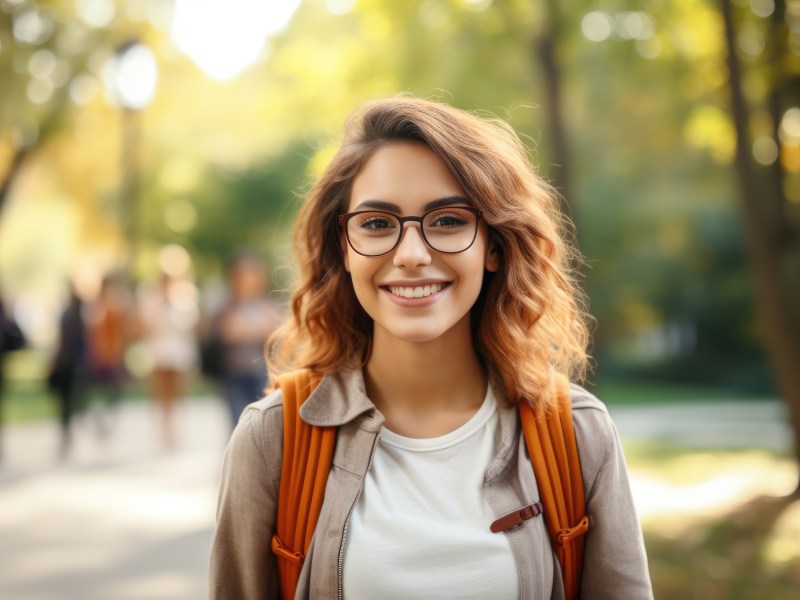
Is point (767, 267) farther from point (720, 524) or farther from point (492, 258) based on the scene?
point (492, 258)

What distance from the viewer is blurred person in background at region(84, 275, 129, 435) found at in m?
12.7

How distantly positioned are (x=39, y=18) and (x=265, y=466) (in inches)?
801

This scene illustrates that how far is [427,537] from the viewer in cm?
235

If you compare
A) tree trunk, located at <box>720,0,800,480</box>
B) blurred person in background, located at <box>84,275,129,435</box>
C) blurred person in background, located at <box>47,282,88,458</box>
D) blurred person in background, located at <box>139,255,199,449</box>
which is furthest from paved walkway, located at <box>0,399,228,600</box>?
tree trunk, located at <box>720,0,800,480</box>

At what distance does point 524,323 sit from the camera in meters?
2.77

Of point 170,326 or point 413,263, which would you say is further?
point 170,326

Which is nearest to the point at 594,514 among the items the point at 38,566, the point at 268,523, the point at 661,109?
the point at 268,523

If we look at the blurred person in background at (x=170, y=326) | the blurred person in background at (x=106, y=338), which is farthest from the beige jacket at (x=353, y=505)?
the blurred person in background at (x=106, y=338)

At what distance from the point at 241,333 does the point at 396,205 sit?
6626 millimetres

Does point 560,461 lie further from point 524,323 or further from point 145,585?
point 145,585

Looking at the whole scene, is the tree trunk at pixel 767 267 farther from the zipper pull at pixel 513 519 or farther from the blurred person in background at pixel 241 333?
the zipper pull at pixel 513 519

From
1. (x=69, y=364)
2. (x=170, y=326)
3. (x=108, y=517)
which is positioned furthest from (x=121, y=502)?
(x=69, y=364)

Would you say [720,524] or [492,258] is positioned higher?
[492,258]

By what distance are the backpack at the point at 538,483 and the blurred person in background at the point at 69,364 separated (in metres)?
10.3
